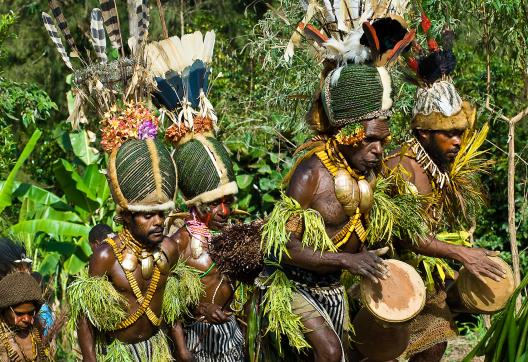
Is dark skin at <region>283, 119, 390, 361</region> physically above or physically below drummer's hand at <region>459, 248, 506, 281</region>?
above

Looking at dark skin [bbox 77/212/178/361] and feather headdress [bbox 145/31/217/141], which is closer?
dark skin [bbox 77/212/178/361]

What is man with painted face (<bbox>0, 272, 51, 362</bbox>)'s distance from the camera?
21.2ft

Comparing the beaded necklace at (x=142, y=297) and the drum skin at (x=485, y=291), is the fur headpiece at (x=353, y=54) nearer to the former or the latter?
the drum skin at (x=485, y=291)

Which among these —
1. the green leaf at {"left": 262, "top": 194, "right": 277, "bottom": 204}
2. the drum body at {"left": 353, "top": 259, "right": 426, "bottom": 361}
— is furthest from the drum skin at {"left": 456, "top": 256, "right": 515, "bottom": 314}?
the green leaf at {"left": 262, "top": 194, "right": 277, "bottom": 204}

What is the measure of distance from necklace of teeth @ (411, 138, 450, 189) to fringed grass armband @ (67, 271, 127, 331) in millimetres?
2187

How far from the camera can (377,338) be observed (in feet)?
21.2

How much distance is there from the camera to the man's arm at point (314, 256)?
570 cm

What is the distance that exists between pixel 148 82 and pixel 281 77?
11.9ft

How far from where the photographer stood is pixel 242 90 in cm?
1338

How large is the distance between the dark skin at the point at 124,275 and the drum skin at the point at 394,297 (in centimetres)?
126

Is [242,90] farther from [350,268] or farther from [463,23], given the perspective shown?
[350,268]

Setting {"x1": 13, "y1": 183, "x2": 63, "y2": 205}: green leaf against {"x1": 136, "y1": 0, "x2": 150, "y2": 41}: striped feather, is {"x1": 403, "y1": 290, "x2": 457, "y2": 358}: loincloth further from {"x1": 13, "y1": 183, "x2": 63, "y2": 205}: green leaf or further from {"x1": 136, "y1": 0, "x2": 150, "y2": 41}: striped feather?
{"x1": 13, "y1": 183, "x2": 63, "y2": 205}: green leaf

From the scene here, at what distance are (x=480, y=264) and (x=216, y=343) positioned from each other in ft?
7.17

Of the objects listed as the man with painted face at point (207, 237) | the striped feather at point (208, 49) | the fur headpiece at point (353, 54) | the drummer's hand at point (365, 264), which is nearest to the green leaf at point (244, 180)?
the striped feather at point (208, 49)
